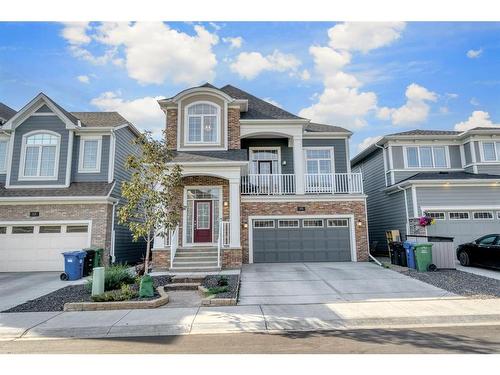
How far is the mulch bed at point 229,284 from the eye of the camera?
8127 mm

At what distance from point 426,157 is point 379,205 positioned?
143 inches

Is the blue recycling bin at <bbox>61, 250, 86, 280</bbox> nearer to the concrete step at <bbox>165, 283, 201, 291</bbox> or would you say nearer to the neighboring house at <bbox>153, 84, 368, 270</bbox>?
the neighboring house at <bbox>153, 84, 368, 270</bbox>

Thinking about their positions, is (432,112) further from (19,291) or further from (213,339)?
(19,291)

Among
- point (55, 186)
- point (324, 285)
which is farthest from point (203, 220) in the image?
point (55, 186)

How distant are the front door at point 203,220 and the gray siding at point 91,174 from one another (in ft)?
15.4

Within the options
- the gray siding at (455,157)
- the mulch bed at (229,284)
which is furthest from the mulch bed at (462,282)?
the gray siding at (455,157)

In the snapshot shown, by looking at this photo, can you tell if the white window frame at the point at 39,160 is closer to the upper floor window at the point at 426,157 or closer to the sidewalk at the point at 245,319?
the sidewalk at the point at 245,319

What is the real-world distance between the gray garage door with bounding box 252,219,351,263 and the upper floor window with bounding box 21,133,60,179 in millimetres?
9706

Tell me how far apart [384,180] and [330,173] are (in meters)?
3.82

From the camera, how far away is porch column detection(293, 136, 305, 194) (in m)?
15.0

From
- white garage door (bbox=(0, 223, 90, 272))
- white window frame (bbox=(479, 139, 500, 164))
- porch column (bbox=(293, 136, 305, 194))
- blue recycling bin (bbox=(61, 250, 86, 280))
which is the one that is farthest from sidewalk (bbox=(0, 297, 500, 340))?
white window frame (bbox=(479, 139, 500, 164))

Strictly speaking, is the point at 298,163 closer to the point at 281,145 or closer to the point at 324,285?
the point at 281,145

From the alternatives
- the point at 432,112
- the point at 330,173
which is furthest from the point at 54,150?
the point at 432,112

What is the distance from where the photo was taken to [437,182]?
14.9 metres
